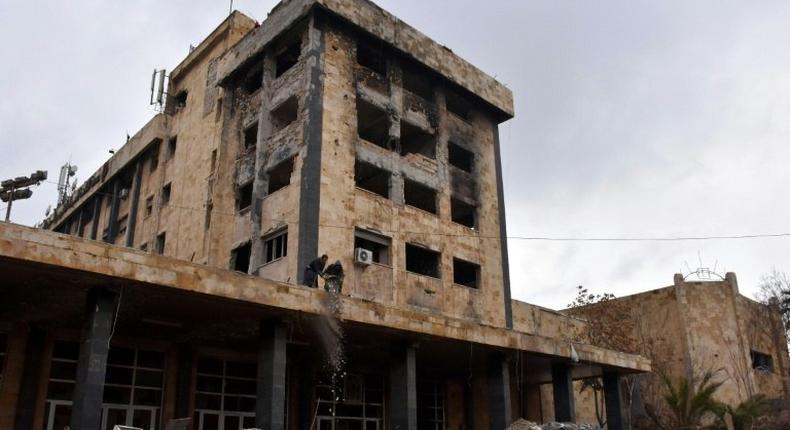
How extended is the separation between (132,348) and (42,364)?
7.35 ft

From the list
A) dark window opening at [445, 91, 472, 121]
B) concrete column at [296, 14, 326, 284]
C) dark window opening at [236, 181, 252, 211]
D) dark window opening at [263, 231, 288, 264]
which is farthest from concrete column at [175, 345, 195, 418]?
dark window opening at [445, 91, 472, 121]

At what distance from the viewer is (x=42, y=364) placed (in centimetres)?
1748

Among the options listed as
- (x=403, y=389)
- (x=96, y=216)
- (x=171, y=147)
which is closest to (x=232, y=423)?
(x=403, y=389)

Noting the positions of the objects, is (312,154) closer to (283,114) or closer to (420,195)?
(283,114)

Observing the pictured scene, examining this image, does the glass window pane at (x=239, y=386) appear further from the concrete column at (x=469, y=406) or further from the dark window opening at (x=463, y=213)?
the dark window opening at (x=463, y=213)

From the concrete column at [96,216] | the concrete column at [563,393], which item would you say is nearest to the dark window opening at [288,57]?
the concrete column at [563,393]

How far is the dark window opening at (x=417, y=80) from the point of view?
28.5m

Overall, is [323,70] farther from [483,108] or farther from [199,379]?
[199,379]

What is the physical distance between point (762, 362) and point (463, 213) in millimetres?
18148

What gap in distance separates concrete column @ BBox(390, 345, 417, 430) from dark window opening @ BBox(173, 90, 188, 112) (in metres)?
20.1

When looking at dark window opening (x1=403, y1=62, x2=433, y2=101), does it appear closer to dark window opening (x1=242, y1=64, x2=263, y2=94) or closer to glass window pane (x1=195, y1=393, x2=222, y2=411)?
dark window opening (x1=242, y1=64, x2=263, y2=94)

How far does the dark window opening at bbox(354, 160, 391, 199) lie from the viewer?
26277 millimetres

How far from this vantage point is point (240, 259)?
2642 centimetres

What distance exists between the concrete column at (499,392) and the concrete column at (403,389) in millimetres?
3387
